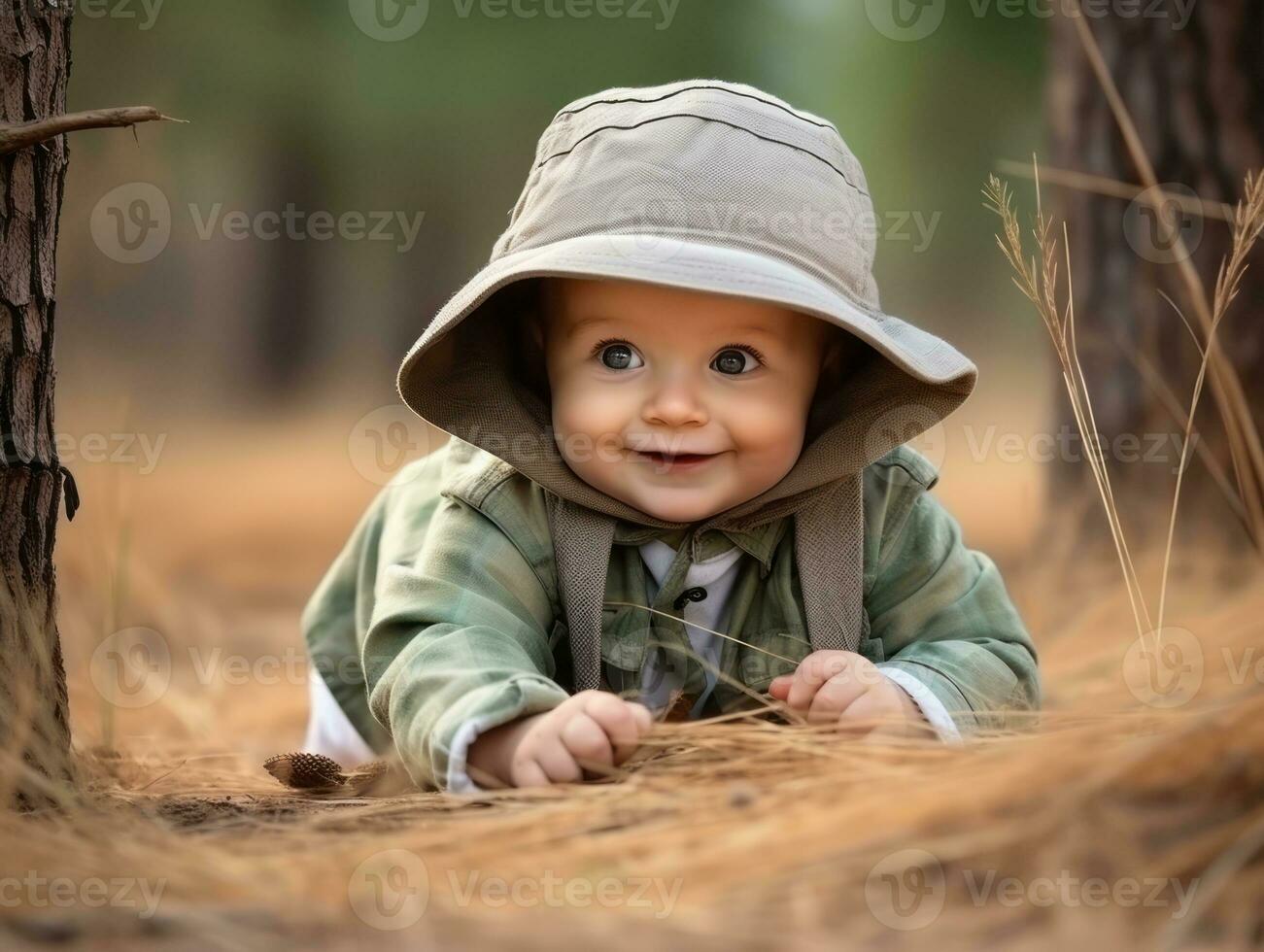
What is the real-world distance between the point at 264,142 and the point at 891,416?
34.2ft

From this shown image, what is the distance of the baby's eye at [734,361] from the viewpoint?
197cm

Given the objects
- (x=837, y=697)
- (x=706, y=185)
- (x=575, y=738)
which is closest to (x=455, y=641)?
(x=575, y=738)

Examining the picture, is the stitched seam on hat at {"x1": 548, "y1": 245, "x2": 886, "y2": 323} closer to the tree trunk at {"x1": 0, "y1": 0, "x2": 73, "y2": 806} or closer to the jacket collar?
the jacket collar

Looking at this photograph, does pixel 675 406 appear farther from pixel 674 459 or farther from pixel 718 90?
pixel 718 90

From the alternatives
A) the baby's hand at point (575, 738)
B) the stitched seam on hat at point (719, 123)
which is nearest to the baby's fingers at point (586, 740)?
the baby's hand at point (575, 738)

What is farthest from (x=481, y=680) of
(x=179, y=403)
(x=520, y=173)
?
(x=520, y=173)

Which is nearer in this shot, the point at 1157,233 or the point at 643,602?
the point at 643,602

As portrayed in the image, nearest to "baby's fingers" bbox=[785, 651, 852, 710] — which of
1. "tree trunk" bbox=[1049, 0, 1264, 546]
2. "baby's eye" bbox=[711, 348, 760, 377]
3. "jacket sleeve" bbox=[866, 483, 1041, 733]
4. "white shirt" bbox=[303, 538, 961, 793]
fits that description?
"white shirt" bbox=[303, 538, 961, 793]

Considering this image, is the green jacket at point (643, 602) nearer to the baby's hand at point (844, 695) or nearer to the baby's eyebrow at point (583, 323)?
the baby's hand at point (844, 695)

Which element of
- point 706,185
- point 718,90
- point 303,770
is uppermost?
point 718,90

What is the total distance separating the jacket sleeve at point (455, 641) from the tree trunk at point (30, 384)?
445mm

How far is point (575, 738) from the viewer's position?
1.66m

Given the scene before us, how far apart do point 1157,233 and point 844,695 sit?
7.26 feet

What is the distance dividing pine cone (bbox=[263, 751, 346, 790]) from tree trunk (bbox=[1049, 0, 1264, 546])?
2.24 meters
